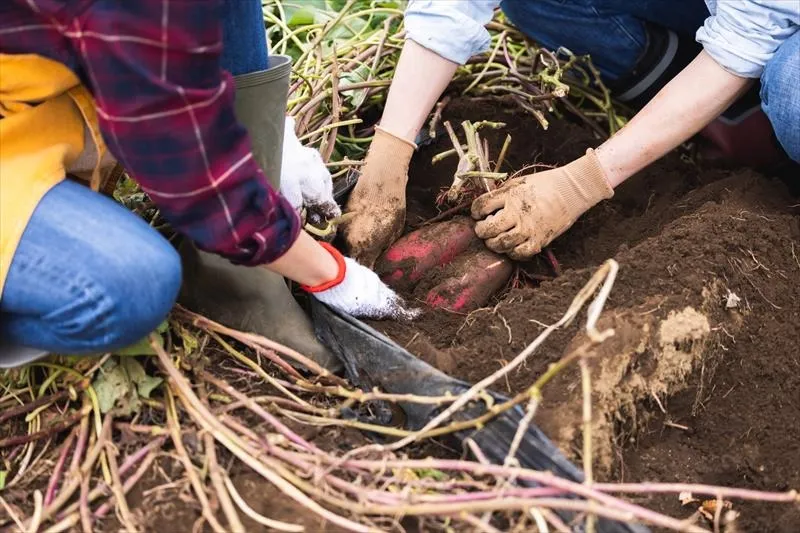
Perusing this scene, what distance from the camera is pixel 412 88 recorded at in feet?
4.73

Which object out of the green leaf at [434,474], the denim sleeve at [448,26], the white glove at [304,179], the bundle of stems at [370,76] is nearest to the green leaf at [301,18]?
the bundle of stems at [370,76]

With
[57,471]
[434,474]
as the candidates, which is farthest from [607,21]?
[57,471]

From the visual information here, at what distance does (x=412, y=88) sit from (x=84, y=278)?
752 millimetres

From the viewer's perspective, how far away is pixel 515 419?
3.12ft

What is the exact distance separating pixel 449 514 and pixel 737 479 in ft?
1.59

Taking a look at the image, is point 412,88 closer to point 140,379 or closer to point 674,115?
point 674,115

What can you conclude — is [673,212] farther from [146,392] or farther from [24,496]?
[24,496]

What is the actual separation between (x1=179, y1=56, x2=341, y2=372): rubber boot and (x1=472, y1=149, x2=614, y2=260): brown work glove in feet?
1.22

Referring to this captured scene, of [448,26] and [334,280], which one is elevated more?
[448,26]

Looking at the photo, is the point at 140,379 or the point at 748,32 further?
the point at 748,32

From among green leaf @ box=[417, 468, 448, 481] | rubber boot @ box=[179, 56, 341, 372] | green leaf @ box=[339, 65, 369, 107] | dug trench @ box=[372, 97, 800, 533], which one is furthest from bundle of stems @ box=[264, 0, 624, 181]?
green leaf @ box=[417, 468, 448, 481]

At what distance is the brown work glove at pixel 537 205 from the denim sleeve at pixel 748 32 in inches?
10.6

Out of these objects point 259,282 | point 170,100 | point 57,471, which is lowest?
point 57,471

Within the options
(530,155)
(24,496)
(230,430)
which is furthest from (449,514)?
(530,155)
